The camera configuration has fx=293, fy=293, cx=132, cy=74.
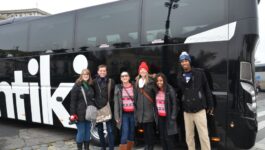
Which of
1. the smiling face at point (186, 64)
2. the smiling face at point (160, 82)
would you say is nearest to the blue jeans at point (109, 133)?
the smiling face at point (160, 82)

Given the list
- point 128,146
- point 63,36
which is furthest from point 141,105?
point 63,36

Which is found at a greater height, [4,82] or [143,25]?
[143,25]

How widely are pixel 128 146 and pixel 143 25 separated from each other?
7.77 feet

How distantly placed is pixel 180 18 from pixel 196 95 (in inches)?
56.2

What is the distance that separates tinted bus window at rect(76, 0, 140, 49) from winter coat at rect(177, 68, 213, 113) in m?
1.47

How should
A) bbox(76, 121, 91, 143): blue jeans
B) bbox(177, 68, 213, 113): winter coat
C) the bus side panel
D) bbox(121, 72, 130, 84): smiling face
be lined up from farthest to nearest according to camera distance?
bbox(76, 121, 91, 143): blue jeans < bbox(121, 72, 130, 84): smiling face < bbox(177, 68, 213, 113): winter coat < the bus side panel

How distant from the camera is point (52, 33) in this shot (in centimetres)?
740

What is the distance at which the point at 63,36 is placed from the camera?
23.5 feet

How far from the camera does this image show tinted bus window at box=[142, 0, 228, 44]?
16.0 ft

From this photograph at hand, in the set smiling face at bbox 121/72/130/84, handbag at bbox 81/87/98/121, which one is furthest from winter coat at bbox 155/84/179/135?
handbag at bbox 81/87/98/121

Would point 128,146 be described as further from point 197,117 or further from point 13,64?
point 13,64

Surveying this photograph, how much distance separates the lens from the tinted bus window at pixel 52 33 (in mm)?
7074

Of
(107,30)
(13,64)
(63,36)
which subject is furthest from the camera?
(13,64)

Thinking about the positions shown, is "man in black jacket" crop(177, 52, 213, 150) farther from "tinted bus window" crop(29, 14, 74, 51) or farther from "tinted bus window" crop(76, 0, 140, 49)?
"tinted bus window" crop(29, 14, 74, 51)
